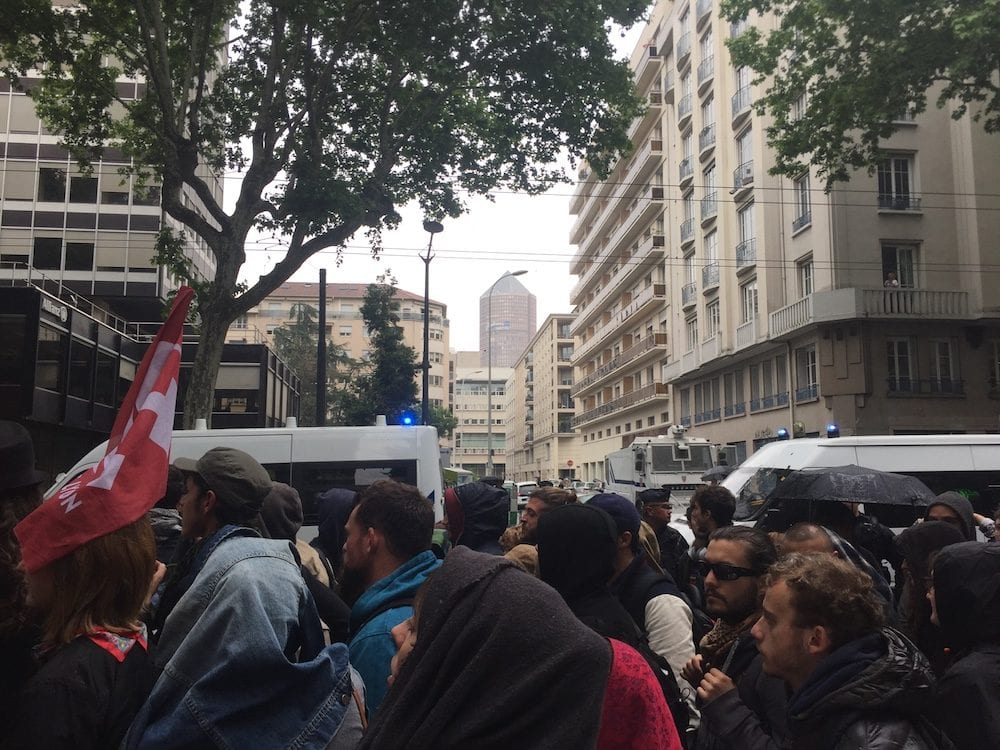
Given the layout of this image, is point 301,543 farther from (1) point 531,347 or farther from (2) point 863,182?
(1) point 531,347

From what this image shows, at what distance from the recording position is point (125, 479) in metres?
2.26

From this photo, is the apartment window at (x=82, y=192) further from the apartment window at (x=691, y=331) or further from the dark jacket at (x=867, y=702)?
the dark jacket at (x=867, y=702)

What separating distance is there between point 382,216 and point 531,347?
314 feet

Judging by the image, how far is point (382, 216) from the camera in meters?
15.4

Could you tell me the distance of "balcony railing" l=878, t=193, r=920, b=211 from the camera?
27.0 m

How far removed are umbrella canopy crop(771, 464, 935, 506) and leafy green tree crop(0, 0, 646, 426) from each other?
908 centimetres

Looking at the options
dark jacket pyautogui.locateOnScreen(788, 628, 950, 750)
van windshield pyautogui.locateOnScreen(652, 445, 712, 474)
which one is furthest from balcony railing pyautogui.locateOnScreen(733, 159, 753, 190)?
dark jacket pyautogui.locateOnScreen(788, 628, 950, 750)

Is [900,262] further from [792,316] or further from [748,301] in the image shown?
[748,301]

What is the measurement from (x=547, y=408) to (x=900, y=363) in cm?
6668

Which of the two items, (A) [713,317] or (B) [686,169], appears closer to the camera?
(A) [713,317]

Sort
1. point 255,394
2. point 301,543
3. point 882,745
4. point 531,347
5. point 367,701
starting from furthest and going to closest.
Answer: point 531,347 → point 255,394 → point 301,543 → point 367,701 → point 882,745

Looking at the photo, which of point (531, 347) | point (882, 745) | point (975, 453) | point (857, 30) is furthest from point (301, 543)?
point (531, 347)

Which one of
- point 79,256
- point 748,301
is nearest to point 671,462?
point 748,301

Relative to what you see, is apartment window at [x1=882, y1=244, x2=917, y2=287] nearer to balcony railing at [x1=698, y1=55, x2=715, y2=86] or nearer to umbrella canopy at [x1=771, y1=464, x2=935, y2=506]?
balcony railing at [x1=698, y1=55, x2=715, y2=86]
